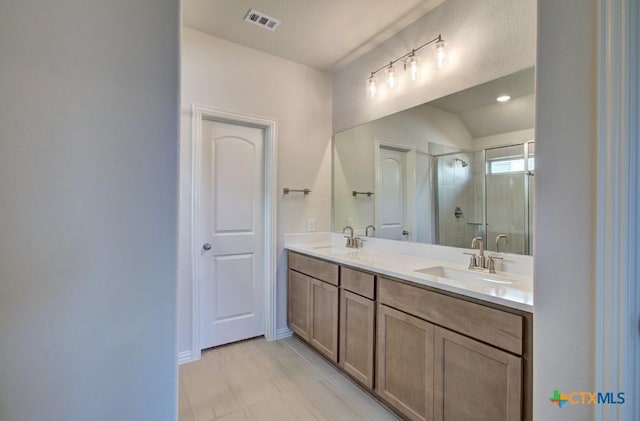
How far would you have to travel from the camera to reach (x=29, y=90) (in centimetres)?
76

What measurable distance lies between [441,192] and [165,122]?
6.00ft

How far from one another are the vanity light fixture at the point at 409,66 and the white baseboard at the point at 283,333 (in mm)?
2340

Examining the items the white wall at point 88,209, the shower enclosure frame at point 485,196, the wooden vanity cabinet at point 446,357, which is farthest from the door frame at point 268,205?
the white wall at point 88,209

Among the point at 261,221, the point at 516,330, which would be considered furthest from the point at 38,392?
the point at 261,221

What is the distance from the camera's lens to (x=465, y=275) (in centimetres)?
176

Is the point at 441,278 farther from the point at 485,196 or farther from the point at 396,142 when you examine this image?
the point at 396,142

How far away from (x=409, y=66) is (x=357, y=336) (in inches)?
80.1

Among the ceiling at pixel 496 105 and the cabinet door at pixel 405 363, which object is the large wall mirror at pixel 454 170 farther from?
the cabinet door at pixel 405 363

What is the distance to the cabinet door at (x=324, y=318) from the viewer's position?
219cm

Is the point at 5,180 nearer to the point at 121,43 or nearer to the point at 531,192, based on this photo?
the point at 121,43

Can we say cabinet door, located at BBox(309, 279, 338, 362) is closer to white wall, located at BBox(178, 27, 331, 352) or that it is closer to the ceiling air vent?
white wall, located at BBox(178, 27, 331, 352)

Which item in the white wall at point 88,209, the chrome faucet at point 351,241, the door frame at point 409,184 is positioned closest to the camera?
the white wall at point 88,209

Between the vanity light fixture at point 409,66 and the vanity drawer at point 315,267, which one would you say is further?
the vanity drawer at point 315,267

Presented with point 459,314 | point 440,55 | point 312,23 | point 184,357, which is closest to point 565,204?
point 459,314
